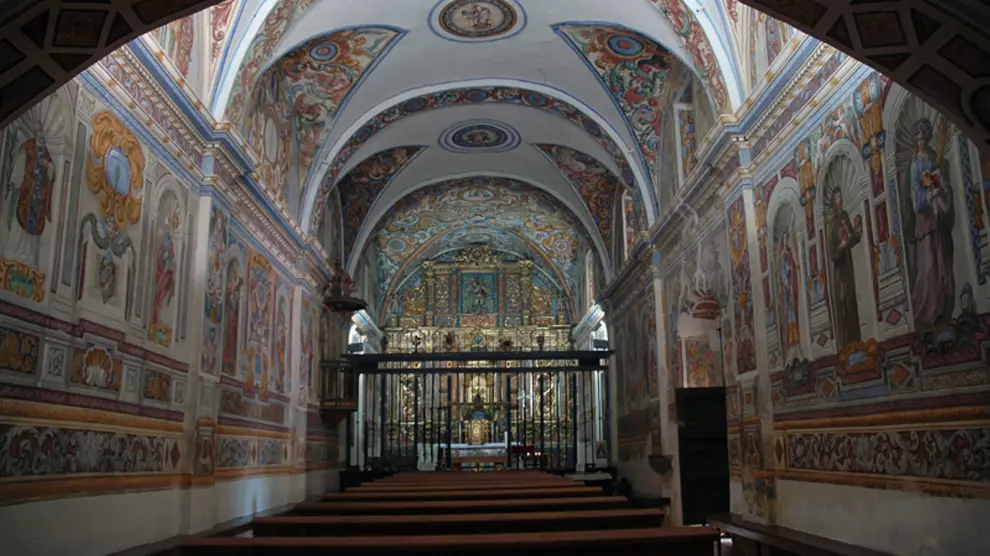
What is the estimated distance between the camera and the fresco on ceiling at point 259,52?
10445mm

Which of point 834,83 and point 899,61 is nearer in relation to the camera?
point 899,61

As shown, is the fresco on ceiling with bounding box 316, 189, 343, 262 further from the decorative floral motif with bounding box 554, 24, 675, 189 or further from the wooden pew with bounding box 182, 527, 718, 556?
the wooden pew with bounding box 182, 527, 718, 556

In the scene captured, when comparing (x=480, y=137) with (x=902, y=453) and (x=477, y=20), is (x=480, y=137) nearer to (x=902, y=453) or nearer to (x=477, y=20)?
(x=477, y=20)

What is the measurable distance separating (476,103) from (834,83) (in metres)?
9.74

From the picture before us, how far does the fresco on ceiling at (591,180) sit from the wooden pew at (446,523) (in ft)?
39.9

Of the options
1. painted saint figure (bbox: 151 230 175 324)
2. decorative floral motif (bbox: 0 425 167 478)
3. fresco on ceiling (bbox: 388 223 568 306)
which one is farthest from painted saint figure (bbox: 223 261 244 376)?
fresco on ceiling (bbox: 388 223 568 306)

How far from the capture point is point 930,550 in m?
5.91

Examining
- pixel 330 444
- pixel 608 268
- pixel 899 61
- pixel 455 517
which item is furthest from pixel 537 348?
pixel 899 61

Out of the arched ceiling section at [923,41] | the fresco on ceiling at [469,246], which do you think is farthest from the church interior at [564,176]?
the fresco on ceiling at [469,246]

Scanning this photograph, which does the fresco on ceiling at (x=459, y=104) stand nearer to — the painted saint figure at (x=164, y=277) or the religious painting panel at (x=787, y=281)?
the painted saint figure at (x=164, y=277)

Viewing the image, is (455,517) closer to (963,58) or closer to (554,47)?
(963,58)

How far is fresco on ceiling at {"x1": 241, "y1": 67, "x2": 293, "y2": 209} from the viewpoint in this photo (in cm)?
1220

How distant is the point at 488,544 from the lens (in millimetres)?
5062

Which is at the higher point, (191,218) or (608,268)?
(608,268)
